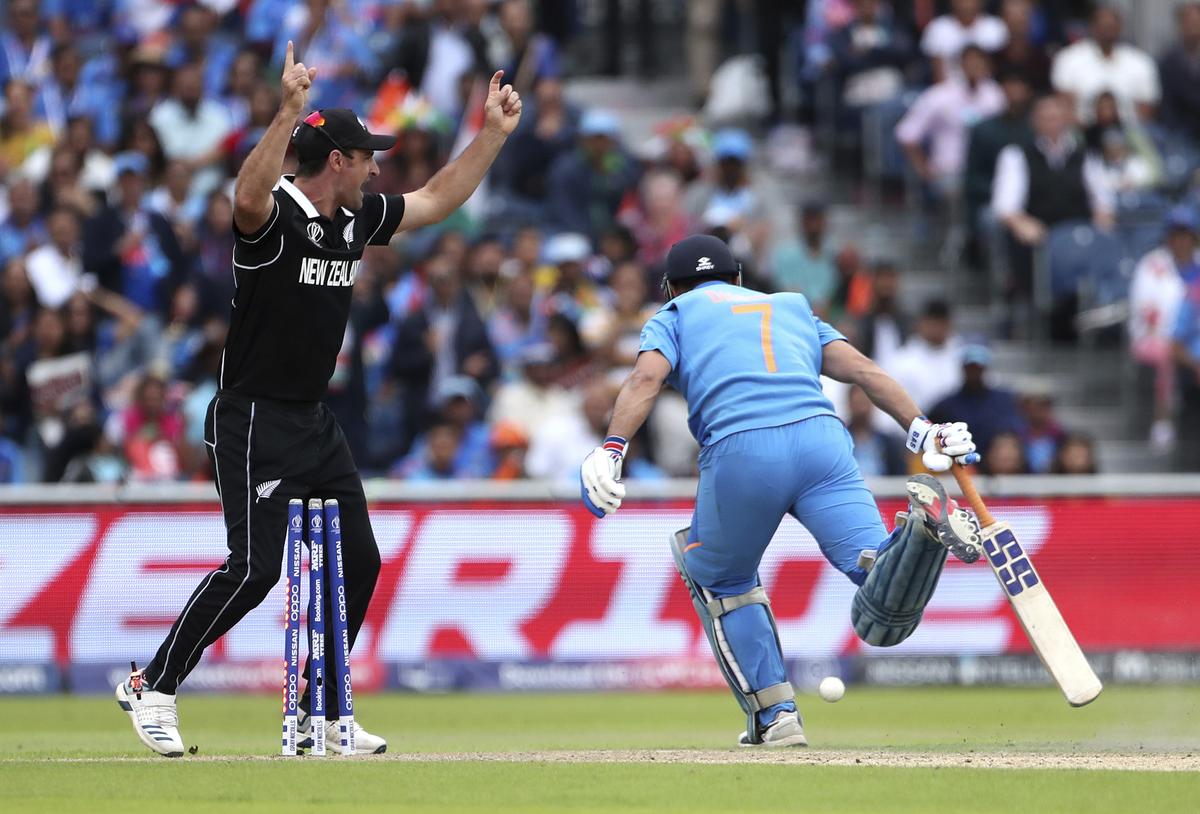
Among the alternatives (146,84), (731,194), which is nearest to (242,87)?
(146,84)

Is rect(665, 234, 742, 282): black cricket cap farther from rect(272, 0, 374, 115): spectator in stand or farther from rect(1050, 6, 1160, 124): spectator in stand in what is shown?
rect(1050, 6, 1160, 124): spectator in stand

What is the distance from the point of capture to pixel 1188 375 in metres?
16.7

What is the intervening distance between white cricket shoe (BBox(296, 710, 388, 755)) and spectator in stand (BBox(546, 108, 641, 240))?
9620mm

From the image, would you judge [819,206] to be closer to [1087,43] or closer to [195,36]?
[1087,43]

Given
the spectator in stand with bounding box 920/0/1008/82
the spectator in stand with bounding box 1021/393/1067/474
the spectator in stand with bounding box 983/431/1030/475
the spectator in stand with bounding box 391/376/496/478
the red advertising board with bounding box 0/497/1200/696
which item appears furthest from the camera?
the spectator in stand with bounding box 920/0/1008/82

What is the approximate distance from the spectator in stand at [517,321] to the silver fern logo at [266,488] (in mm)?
8044

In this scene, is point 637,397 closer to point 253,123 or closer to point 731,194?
point 731,194

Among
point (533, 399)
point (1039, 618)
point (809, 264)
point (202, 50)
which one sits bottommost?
point (533, 399)

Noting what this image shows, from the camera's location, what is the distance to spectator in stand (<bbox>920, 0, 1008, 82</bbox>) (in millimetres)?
19094

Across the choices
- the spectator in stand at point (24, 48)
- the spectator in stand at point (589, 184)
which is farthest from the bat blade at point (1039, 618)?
the spectator in stand at point (24, 48)

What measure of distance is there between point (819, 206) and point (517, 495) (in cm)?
534

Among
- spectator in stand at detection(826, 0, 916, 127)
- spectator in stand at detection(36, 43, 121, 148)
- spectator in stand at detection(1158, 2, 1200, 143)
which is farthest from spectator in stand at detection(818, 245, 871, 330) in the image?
spectator in stand at detection(36, 43, 121, 148)

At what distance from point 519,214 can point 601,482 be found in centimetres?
995

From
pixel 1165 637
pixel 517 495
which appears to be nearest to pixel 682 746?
pixel 517 495
